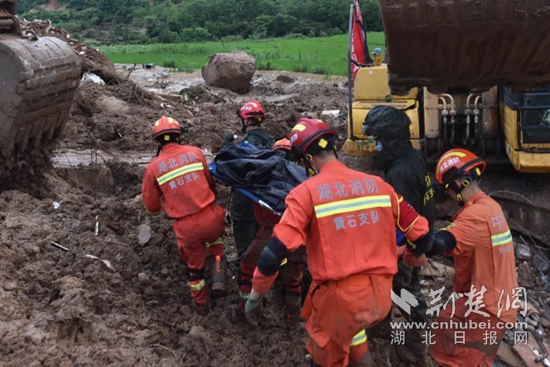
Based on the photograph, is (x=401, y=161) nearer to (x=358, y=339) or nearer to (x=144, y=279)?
(x=358, y=339)

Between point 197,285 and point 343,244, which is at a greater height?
point 343,244

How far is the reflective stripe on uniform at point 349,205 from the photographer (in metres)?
3.41

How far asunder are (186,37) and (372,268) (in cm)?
3932

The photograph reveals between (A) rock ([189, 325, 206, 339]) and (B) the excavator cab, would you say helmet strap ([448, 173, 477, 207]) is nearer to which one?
(A) rock ([189, 325, 206, 339])

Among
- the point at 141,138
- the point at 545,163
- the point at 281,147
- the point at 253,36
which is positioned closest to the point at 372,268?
the point at 281,147

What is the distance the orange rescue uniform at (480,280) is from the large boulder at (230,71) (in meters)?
12.9

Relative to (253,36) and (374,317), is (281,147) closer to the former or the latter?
(374,317)

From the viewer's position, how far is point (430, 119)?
7.50 metres

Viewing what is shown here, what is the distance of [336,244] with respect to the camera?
3426 mm

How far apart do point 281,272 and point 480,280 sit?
164cm

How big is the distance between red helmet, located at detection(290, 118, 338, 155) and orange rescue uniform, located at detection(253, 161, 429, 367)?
0.16 m

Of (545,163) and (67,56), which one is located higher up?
(67,56)

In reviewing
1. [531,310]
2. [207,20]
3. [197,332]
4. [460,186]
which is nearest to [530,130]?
[531,310]

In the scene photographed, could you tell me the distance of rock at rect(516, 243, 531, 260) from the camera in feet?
22.6
